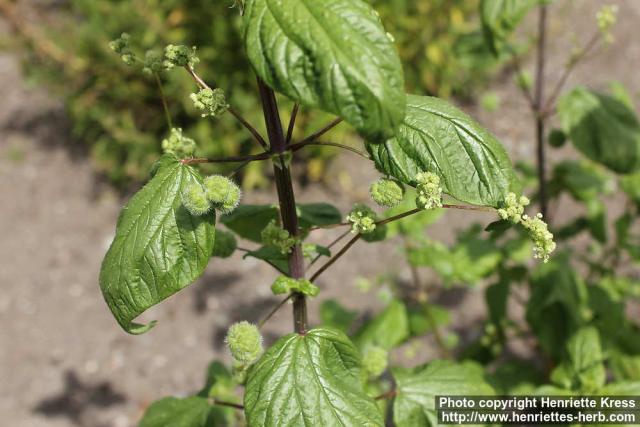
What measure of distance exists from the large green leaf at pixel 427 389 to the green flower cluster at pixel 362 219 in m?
0.63

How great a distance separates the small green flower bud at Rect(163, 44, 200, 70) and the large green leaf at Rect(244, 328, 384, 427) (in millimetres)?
643

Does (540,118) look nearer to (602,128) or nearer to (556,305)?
(602,128)

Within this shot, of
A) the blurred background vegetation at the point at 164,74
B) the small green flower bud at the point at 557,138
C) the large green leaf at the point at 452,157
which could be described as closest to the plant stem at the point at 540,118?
the small green flower bud at the point at 557,138

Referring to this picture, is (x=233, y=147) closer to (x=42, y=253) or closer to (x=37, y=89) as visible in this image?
(x=42, y=253)

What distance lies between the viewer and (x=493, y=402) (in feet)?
6.61

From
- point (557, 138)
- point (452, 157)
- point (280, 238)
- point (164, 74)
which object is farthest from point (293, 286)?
point (164, 74)

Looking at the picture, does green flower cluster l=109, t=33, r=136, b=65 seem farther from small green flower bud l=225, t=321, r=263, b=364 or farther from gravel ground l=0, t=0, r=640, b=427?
gravel ground l=0, t=0, r=640, b=427

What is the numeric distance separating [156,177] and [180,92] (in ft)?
10.2

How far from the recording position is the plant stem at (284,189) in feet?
4.23

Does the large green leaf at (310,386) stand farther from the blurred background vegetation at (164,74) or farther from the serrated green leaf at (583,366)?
the blurred background vegetation at (164,74)

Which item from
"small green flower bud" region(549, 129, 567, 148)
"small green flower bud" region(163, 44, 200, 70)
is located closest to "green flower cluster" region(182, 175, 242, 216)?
"small green flower bud" region(163, 44, 200, 70)

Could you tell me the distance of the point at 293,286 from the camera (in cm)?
146

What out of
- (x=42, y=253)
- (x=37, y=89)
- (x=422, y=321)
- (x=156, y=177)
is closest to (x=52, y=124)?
(x=37, y=89)

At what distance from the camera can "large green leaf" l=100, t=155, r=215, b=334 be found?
1.27 meters
